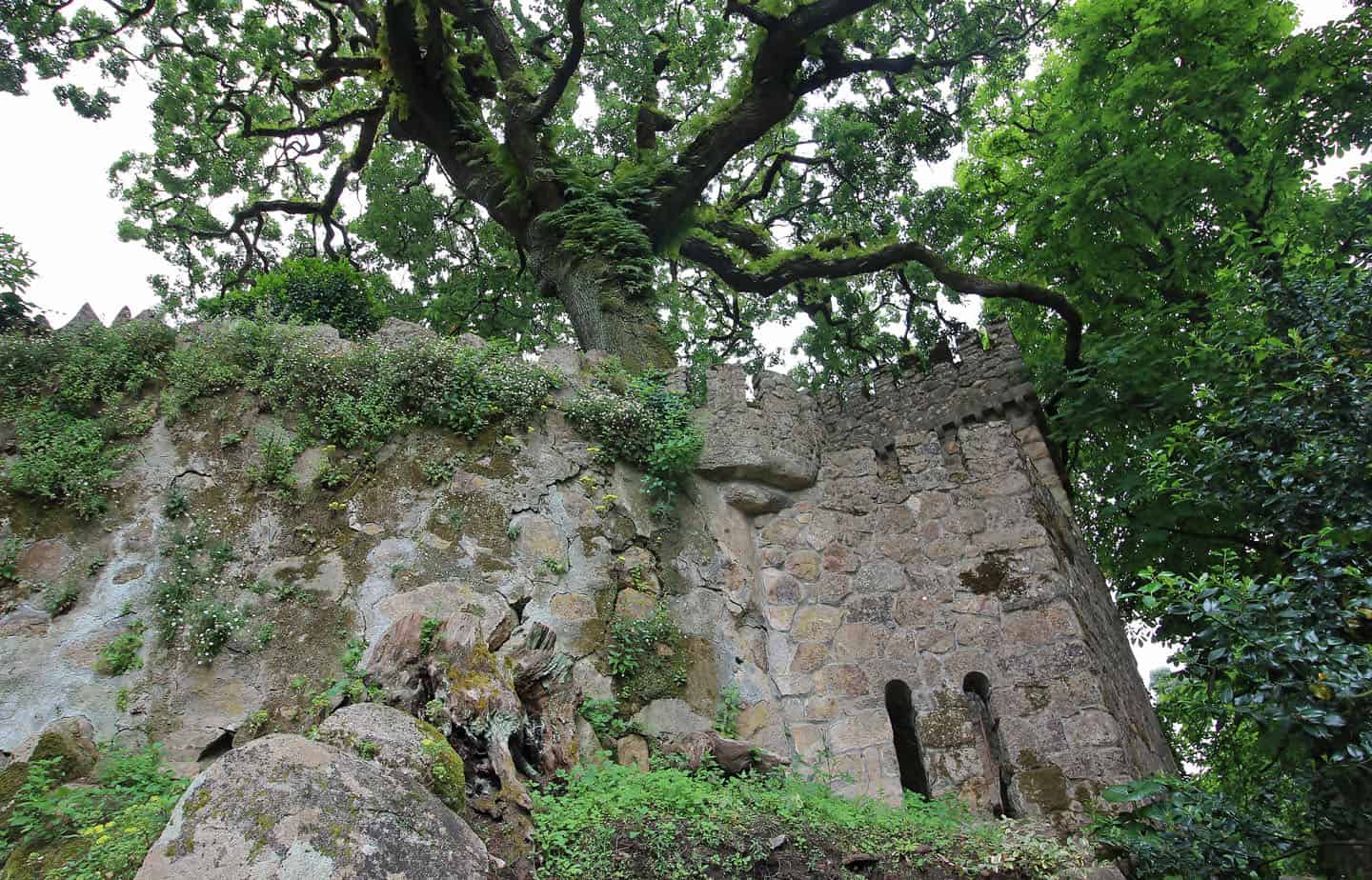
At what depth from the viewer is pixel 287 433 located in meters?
6.54

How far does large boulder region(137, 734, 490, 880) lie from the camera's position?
106 inches

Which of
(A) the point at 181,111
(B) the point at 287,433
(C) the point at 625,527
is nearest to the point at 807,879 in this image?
(C) the point at 625,527

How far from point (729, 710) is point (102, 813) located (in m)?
3.80

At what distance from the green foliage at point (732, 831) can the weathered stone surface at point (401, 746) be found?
1.66ft

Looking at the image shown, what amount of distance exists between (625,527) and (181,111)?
417 inches

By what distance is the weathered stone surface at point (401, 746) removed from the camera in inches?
139

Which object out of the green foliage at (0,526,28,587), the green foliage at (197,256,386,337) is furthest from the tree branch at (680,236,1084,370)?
the green foliage at (0,526,28,587)

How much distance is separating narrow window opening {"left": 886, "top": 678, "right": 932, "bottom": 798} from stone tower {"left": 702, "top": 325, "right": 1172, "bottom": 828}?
0.01 m

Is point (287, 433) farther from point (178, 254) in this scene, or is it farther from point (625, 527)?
point (178, 254)

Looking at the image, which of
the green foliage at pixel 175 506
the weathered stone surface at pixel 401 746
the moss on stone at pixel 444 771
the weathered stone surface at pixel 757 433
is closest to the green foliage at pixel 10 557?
the green foliage at pixel 175 506

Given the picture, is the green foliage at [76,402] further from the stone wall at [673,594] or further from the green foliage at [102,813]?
the green foliage at [102,813]

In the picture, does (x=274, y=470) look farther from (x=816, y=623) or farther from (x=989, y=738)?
(x=989, y=738)

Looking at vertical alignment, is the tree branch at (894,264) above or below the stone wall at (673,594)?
above

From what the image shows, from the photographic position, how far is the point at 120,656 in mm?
5145
